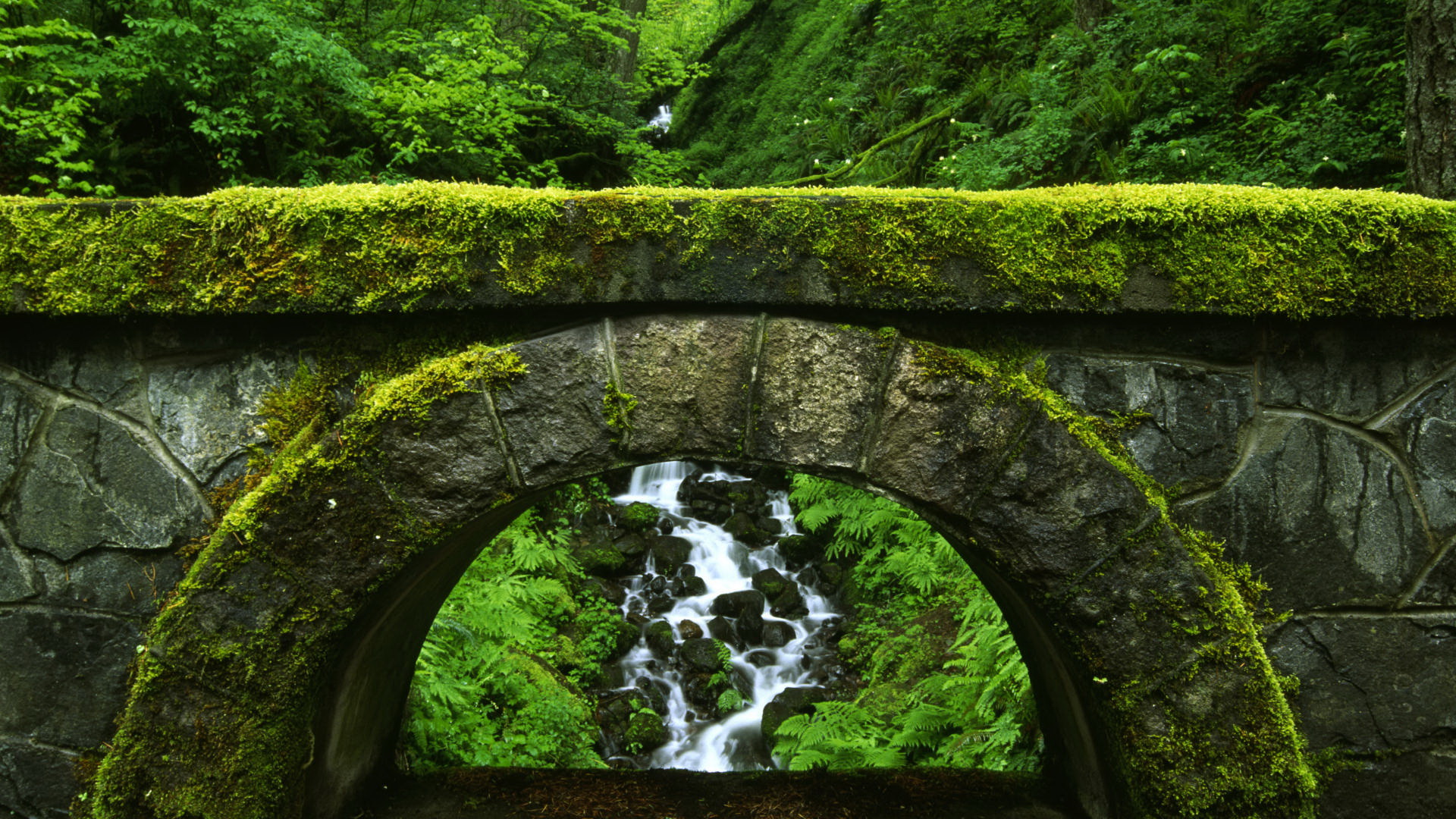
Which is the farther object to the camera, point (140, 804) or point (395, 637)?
point (395, 637)

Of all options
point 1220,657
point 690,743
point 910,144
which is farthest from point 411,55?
point 1220,657

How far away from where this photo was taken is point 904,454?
2148mm

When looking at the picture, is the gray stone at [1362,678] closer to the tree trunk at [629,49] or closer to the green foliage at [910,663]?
the green foliage at [910,663]

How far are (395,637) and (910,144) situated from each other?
818 centimetres

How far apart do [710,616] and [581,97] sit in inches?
276

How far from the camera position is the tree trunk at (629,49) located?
1241 cm

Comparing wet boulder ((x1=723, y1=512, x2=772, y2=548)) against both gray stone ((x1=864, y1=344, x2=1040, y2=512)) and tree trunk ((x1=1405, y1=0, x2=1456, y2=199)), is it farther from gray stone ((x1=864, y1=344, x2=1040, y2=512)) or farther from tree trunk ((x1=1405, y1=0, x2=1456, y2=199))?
gray stone ((x1=864, y1=344, x2=1040, y2=512))

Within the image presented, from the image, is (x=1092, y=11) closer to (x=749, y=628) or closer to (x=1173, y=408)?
(x=749, y=628)

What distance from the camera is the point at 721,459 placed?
2207mm

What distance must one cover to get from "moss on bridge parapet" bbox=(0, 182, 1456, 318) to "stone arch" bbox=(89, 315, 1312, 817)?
0.53ft

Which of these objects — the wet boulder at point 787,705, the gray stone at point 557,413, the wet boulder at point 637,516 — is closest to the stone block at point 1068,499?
the gray stone at point 557,413

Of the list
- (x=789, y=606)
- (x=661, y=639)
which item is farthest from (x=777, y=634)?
(x=661, y=639)

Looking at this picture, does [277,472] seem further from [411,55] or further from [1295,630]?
[411,55]

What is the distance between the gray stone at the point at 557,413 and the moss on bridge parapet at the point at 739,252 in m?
0.15
